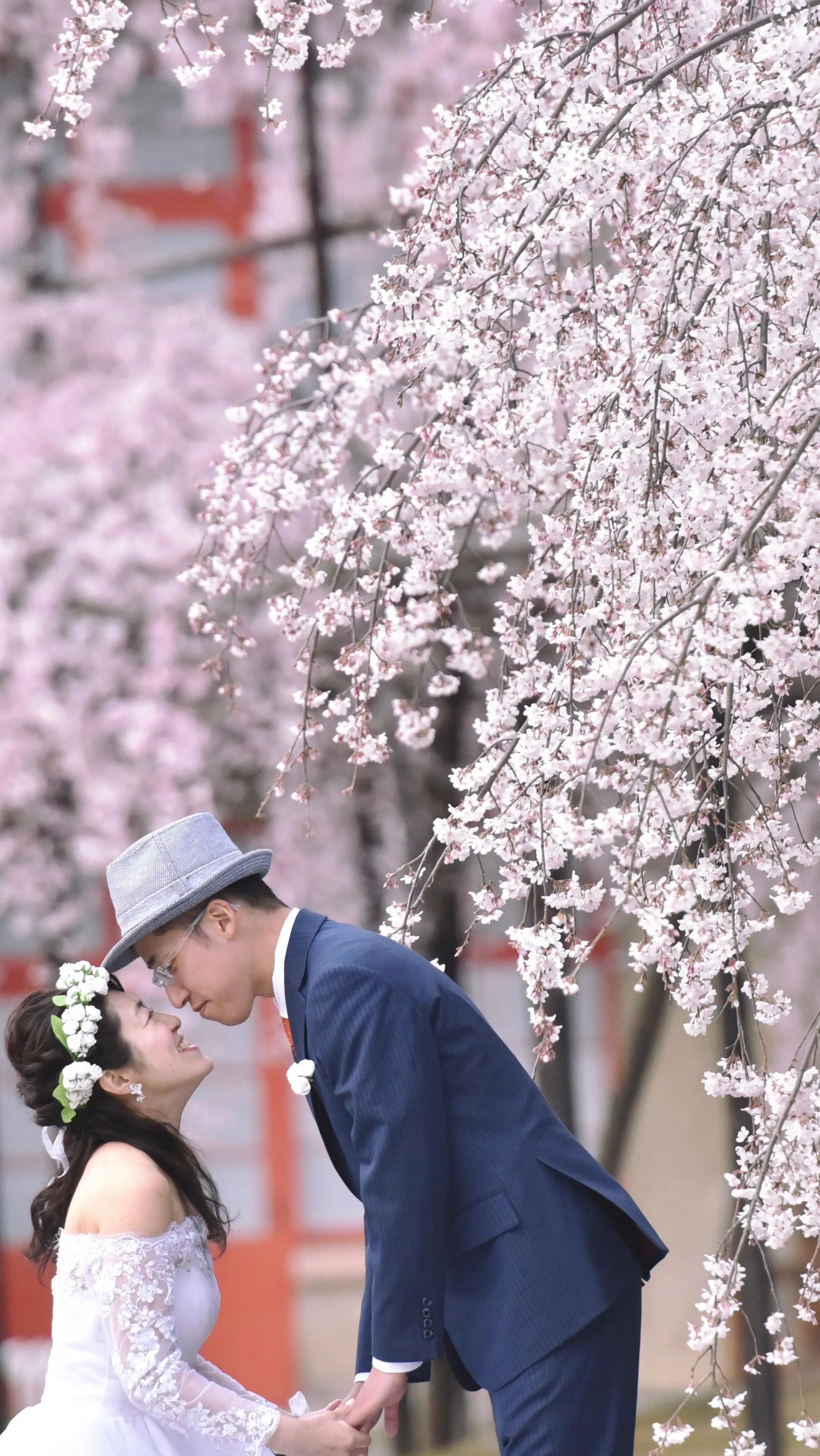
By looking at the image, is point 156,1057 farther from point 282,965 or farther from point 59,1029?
point 282,965

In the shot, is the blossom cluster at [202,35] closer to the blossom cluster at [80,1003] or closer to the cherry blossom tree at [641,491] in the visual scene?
the cherry blossom tree at [641,491]

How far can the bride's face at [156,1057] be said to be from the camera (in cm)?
216

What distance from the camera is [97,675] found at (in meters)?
5.80

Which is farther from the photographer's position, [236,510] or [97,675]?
[97,675]

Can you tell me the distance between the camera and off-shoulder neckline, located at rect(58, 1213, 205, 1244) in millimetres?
2016

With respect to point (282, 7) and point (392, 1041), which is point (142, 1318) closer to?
point (392, 1041)

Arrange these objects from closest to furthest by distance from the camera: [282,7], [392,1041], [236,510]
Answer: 1. [392,1041]
2. [282,7]
3. [236,510]

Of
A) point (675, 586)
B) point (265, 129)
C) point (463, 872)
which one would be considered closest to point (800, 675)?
point (675, 586)

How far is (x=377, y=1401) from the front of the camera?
71.9 inches

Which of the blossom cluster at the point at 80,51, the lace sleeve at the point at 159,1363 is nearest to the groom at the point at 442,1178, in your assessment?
the lace sleeve at the point at 159,1363

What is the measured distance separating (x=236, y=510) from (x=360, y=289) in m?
4.21

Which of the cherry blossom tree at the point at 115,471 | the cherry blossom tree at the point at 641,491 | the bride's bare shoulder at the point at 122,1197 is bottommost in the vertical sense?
the bride's bare shoulder at the point at 122,1197

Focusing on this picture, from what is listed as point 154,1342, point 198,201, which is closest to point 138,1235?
point 154,1342

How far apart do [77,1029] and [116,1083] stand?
0.09 m
